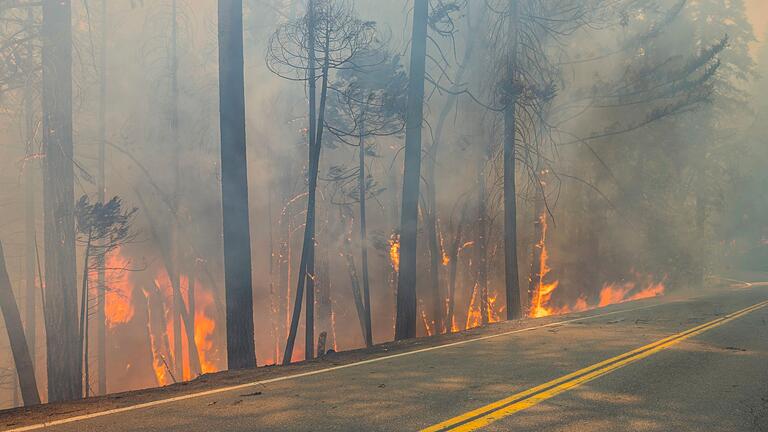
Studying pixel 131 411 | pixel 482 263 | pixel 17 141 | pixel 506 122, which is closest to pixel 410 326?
pixel 506 122

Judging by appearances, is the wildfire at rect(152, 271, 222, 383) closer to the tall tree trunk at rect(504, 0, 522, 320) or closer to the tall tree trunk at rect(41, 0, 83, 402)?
the tall tree trunk at rect(504, 0, 522, 320)

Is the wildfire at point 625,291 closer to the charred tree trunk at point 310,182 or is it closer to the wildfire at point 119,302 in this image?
the charred tree trunk at point 310,182

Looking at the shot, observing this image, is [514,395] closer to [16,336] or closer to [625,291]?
[16,336]

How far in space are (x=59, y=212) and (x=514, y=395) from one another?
10756mm

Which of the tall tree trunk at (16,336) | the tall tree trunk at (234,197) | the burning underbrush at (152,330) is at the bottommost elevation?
the burning underbrush at (152,330)

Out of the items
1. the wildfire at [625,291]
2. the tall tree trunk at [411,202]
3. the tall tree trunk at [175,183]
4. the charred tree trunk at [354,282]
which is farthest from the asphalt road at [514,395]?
the wildfire at [625,291]

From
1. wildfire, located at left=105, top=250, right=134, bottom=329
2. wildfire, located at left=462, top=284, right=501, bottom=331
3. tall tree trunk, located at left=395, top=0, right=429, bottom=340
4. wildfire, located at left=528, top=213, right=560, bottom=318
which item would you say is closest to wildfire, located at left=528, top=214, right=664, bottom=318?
wildfire, located at left=528, top=213, right=560, bottom=318

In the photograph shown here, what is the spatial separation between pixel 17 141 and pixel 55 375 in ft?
54.6

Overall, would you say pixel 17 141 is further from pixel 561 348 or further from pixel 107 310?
pixel 561 348

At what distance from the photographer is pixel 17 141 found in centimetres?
2666

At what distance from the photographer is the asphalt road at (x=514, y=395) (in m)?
5.62

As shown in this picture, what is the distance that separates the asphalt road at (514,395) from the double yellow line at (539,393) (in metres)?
0.01

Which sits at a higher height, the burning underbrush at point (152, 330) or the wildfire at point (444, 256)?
the wildfire at point (444, 256)

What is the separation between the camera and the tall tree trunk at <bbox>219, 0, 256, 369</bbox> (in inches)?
448
